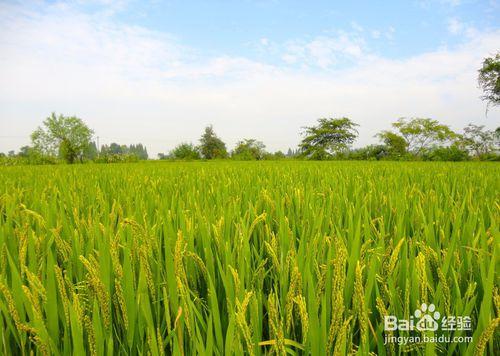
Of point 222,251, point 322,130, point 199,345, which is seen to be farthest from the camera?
point 322,130

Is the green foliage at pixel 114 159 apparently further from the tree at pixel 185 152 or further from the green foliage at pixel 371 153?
the green foliage at pixel 371 153

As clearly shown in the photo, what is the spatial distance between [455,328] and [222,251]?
24.2 inches

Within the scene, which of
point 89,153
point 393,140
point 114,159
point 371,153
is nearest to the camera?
point 114,159

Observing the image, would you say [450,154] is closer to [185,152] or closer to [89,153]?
[185,152]

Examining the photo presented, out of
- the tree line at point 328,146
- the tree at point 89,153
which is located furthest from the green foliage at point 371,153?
the tree at point 89,153

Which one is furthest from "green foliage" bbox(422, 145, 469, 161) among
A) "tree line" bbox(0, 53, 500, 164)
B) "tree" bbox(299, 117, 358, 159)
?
"tree" bbox(299, 117, 358, 159)

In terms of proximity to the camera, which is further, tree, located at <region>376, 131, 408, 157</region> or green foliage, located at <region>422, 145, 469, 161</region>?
tree, located at <region>376, 131, 408, 157</region>

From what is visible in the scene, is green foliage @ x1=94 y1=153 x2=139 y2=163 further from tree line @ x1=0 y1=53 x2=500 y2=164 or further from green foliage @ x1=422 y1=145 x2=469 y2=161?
green foliage @ x1=422 y1=145 x2=469 y2=161

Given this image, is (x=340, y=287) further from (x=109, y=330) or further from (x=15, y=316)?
(x=15, y=316)

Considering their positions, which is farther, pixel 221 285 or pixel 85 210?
pixel 85 210

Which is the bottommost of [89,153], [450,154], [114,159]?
[450,154]

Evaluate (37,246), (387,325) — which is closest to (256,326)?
(387,325)

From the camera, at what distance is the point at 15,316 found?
1.77ft

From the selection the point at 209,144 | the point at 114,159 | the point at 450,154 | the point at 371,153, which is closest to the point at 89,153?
the point at 209,144
